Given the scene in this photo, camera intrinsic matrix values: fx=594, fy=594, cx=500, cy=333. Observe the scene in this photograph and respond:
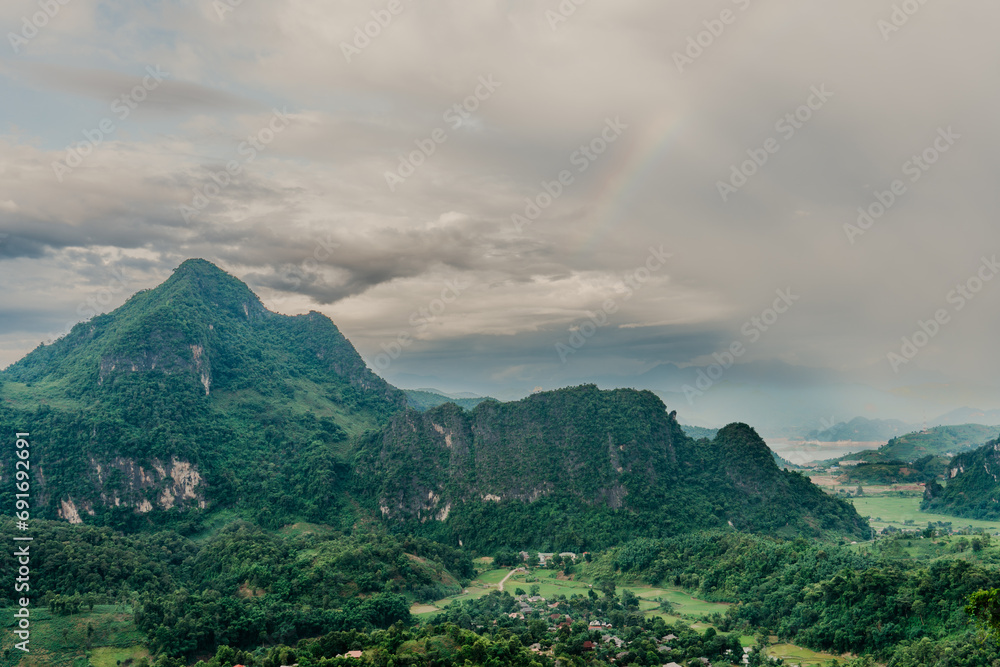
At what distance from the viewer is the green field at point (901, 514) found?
8356 cm

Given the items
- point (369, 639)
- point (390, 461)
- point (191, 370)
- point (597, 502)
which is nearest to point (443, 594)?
point (369, 639)

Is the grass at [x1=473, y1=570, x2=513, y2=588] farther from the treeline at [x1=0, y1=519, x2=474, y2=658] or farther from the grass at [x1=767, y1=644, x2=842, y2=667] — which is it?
the grass at [x1=767, y1=644, x2=842, y2=667]

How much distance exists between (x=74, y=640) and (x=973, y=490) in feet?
384

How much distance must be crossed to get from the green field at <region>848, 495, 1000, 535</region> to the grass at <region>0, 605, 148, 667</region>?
87159mm

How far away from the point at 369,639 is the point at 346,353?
92.4 metres

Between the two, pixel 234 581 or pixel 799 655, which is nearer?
pixel 799 655

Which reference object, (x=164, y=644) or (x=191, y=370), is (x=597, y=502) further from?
(x=191, y=370)

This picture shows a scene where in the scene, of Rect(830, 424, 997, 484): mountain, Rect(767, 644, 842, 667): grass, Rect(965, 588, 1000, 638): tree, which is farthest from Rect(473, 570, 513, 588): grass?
Rect(830, 424, 997, 484): mountain

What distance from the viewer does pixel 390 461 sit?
275 ft

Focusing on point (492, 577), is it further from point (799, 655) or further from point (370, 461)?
point (799, 655)

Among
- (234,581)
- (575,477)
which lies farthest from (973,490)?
(234,581)

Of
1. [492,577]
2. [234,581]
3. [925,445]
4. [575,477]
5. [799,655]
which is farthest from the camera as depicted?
[925,445]

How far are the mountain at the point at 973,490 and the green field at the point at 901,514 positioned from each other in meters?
2.30

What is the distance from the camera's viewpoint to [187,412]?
8281 centimetres
